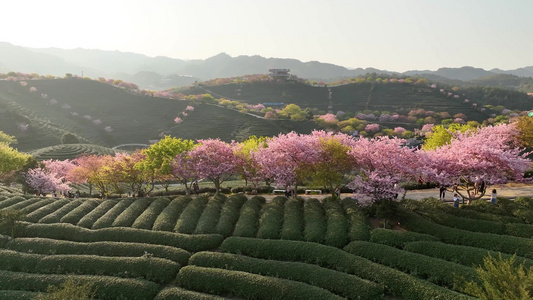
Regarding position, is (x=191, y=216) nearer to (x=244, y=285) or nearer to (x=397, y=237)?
(x=244, y=285)

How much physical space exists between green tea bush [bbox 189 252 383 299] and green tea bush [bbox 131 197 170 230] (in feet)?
25.5

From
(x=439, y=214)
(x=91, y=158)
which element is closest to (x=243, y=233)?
(x=439, y=214)

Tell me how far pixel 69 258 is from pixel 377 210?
957 inches

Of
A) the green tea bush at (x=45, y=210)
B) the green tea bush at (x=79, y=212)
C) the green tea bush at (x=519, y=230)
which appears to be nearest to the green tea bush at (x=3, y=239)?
the green tea bush at (x=45, y=210)

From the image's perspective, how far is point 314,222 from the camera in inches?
1057

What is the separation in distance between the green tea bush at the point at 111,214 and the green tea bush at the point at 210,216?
8.52 metres

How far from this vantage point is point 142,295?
1952 cm

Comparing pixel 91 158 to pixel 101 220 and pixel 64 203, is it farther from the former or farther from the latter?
pixel 101 220

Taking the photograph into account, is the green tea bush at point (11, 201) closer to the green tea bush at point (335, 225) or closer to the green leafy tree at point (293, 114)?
the green tea bush at point (335, 225)

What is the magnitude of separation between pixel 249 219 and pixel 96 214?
50.5 feet

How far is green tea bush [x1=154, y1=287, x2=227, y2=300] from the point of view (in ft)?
61.6

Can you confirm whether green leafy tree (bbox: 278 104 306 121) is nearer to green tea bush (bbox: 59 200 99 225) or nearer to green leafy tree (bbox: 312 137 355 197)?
green leafy tree (bbox: 312 137 355 197)

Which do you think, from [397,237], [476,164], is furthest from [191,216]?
[476,164]

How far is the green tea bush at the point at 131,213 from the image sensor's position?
2881 cm
